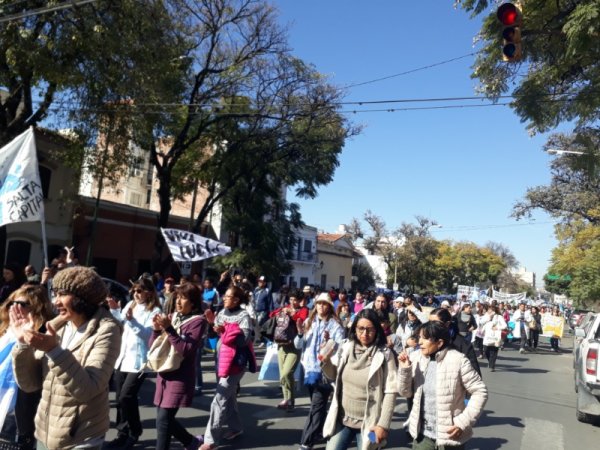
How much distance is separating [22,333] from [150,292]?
11.5ft

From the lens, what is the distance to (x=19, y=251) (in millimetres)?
21359

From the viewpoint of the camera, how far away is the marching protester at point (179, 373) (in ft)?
16.8

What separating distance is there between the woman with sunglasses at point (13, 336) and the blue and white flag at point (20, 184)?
3.27m

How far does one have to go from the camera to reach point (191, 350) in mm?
5207

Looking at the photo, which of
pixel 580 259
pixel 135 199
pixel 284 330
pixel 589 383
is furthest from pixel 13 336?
pixel 580 259

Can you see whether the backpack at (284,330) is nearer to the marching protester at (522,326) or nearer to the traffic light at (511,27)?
the traffic light at (511,27)

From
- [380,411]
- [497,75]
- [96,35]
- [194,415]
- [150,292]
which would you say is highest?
[96,35]

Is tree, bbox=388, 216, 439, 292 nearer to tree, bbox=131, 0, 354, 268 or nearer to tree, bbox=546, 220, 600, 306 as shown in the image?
tree, bbox=546, 220, 600, 306

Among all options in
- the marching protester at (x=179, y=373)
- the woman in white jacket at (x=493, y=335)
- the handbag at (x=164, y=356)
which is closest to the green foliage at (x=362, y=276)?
the woman in white jacket at (x=493, y=335)

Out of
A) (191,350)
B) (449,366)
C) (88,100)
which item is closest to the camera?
(449,366)

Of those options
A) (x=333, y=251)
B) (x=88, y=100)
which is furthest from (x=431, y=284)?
(x=88, y=100)

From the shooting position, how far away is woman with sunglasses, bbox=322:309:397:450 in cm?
438

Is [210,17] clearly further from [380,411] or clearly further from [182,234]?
[380,411]

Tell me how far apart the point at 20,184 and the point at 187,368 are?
3.95m
